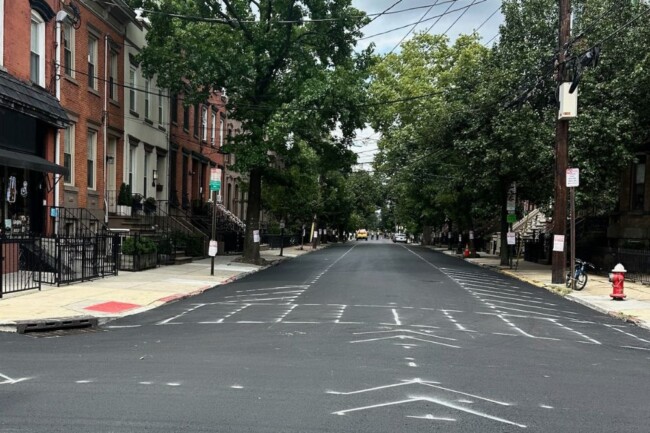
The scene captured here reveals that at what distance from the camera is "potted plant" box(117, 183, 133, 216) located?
23.5 metres

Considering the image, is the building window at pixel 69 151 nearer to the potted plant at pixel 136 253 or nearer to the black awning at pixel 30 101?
the black awning at pixel 30 101

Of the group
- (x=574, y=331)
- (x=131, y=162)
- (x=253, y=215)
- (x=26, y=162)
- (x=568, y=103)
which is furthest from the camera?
(x=253, y=215)

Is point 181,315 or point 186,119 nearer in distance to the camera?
point 181,315

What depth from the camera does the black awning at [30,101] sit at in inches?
606

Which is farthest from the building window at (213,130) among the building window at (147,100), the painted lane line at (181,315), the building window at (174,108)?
the painted lane line at (181,315)

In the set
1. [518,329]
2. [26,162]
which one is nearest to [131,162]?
[26,162]

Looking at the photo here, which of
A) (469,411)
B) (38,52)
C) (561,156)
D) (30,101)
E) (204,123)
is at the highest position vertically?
(204,123)

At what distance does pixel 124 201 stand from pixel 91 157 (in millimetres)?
2613

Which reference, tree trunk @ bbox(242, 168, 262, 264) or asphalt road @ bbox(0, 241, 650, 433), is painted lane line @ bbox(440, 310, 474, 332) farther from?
tree trunk @ bbox(242, 168, 262, 264)

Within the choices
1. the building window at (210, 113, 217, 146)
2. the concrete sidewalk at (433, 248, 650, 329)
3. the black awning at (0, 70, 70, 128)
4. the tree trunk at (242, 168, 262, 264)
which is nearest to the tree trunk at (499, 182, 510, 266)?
the concrete sidewalk at (433, 248, 650, 329)

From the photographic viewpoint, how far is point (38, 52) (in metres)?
18.3

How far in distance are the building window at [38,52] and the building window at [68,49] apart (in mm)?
1141

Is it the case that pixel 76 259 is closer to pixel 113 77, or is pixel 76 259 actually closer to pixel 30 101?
pixel 30 101

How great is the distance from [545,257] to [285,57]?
61.5 ft
